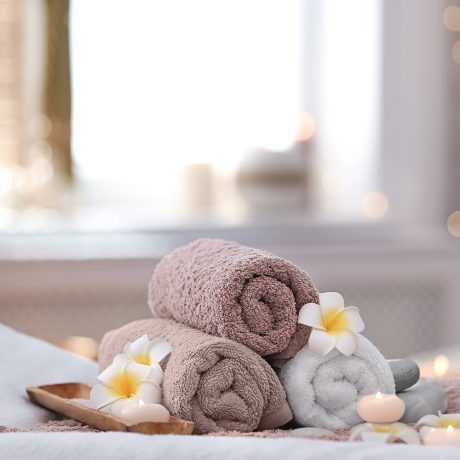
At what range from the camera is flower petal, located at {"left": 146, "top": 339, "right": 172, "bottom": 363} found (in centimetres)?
78

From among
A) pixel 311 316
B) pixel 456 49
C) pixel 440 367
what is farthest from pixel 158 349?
pixel 456 49

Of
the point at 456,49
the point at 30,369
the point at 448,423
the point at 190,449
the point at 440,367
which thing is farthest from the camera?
the point at 456,49

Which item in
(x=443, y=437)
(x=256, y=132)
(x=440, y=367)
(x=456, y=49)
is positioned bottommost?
(x=440, y=367)

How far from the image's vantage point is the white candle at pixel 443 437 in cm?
68

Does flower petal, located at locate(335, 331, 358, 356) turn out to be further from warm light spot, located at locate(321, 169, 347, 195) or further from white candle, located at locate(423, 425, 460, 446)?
warm light spot, located at locate(321, 169, 347, 195)

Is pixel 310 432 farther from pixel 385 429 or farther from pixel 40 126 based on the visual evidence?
pixel 40 126

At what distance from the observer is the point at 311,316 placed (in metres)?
0.76

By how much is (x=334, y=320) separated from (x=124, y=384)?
171 millimetres

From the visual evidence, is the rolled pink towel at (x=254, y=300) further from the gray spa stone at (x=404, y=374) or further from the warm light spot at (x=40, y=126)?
the warm light spot at (x=40, y=126)

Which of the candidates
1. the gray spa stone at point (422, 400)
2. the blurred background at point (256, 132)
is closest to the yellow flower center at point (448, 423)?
the gray spa stone at point (422, 400)

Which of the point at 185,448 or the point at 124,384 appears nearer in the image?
the point at 185,448

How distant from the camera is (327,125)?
2938 millimetres

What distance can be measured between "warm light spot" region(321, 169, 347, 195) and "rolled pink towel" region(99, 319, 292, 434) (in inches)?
86.4

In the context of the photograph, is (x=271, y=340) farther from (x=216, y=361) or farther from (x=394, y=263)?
(x=394, y=263)
